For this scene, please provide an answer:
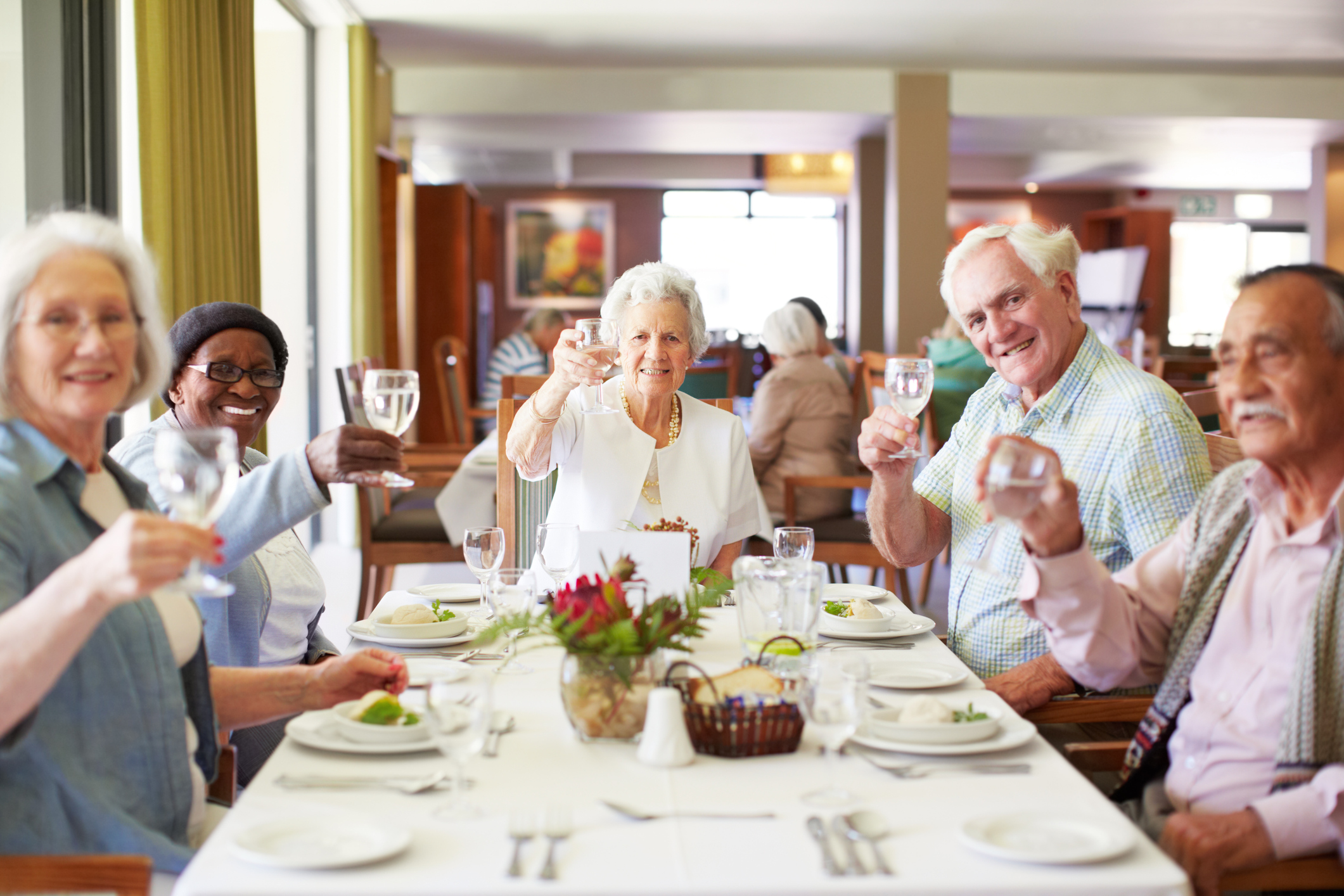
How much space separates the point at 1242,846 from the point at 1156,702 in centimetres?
28

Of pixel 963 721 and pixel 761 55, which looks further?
pixel 761 55

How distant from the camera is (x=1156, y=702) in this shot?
1.61 m

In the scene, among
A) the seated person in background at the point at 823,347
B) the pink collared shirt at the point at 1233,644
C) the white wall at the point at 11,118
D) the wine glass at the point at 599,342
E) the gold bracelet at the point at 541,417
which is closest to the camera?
the pink collared shirt at the point at 1233,644

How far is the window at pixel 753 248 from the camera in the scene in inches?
575

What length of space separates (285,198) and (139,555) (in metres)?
5.88

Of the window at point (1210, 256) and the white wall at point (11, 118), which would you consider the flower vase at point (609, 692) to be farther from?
the window at point (1210, 256)

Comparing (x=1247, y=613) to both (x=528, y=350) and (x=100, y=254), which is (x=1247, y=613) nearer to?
(x=100, y=254)

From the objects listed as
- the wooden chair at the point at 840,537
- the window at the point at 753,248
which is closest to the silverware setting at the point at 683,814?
Answer: the wooden chair at the point at 840,537

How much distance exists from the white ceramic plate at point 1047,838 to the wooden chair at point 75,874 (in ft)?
2.65

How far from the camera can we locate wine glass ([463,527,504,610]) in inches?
78.9

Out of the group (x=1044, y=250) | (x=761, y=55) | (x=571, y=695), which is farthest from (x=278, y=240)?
(x=571, y=695)

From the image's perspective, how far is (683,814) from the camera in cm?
121

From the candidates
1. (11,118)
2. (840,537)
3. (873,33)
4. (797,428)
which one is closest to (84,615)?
(11,118)

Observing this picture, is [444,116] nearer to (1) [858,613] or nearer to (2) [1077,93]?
(2) [1077,93]
